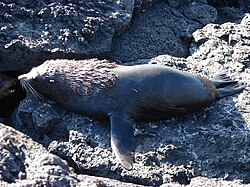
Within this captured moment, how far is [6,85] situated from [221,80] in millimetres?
1847

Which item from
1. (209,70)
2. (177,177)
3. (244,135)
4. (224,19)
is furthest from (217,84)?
(224,19)

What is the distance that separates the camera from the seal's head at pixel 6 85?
5.33 m

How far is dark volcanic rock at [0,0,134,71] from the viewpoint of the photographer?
5227mm

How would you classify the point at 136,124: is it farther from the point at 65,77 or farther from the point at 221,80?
the point at 221,80

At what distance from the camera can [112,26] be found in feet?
17.9

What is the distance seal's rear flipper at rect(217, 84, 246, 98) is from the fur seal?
0.10 feet

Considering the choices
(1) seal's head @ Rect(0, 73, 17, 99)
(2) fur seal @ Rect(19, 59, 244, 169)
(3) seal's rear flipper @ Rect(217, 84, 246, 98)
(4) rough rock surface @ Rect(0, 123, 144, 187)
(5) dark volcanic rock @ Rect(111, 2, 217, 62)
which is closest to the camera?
(4) rough rock surface @ Rect(0, 123, 144, 187)

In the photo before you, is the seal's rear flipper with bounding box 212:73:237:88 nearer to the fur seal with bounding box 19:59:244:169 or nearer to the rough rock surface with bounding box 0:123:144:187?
the fur seal with bounding box 19:59:244:169

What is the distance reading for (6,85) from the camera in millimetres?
5344

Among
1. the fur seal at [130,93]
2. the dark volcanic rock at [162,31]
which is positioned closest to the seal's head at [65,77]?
the fur seal at [130,93]

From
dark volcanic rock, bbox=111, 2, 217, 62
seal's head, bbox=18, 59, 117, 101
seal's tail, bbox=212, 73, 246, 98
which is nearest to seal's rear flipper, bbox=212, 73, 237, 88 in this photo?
seal's tail, bbox=212, 73, 246, 98

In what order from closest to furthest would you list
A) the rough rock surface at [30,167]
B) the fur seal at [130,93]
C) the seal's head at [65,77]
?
the rough rock surface at [30,167] < the fur seal at [130,93] < the seal's head at [65,77]

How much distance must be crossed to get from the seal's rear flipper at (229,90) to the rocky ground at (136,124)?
5 centimetres

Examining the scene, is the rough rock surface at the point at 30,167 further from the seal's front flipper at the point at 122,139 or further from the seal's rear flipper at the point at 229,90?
the seal's rear flipper at the point at 229,90
